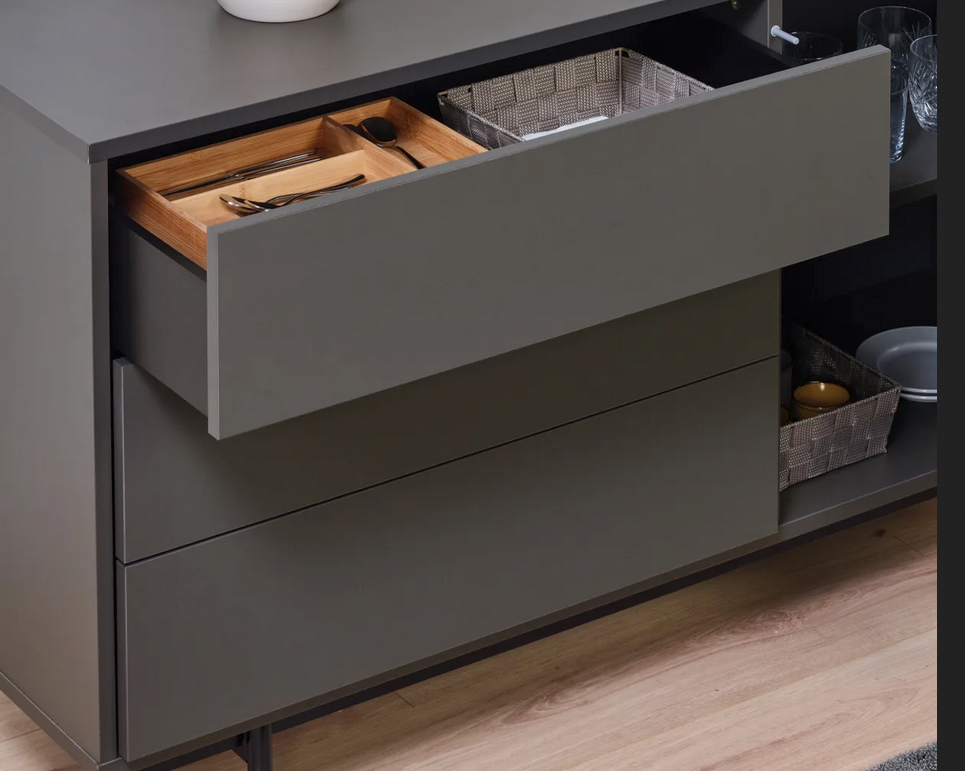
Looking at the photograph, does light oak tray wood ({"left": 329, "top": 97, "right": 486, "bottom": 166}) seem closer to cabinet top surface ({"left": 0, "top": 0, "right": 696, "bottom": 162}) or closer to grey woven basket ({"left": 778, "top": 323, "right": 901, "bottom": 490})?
cabinet top surface ({"left": 0, "top": 0, "right": 696, "bottom": 162})

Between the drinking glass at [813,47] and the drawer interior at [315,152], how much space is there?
34cm

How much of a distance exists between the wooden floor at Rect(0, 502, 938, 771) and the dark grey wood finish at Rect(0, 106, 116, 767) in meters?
0.30

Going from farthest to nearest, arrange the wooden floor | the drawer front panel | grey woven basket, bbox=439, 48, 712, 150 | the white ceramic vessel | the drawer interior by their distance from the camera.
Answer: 1. the wooden floor
2. grey woven basket, bbox=439, 48, 712, 150
3. the white ceramic vessel
4. the drawer interior
5. the drawer front panel

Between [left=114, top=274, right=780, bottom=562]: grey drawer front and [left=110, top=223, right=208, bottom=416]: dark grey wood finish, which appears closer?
[left=110, top=223, right=208, bottom=416]: dark grey wood finish

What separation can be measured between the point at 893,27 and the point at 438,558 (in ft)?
3.22

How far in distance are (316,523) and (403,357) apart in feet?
0.99

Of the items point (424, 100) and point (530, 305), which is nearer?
point (530, 305)

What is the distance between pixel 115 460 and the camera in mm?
1199

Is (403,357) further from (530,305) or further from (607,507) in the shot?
(607,507)

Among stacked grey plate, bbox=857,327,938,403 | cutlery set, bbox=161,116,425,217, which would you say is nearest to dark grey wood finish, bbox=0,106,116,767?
cutlery set, bbox=161,116,425,217

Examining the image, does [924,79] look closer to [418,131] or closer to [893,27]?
[893,27]

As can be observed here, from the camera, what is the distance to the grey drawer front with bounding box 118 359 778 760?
131 cm

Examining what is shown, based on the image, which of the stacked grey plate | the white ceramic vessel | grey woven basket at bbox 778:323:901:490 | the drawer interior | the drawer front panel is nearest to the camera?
the drawer front panel

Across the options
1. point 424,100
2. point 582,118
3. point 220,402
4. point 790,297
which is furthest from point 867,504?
point 220,402
